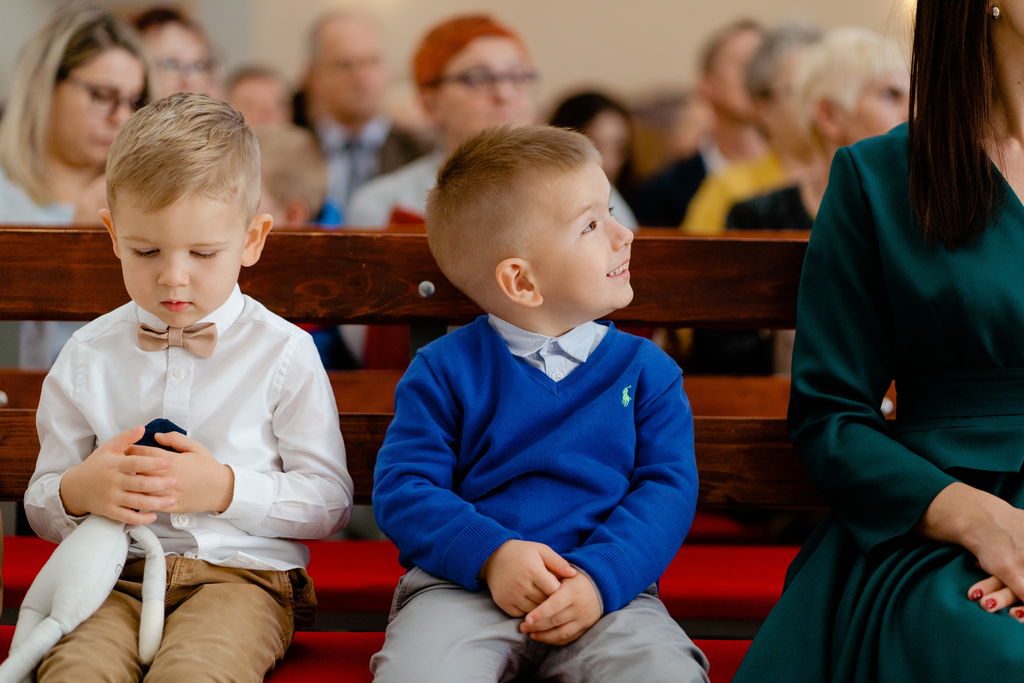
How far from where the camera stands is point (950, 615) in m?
1.53

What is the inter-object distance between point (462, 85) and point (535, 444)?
2511 millimetres

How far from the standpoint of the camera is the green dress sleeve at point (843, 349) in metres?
1.77

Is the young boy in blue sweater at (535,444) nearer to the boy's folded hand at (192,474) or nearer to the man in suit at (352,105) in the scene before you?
the boy's folded hand at (192,474)

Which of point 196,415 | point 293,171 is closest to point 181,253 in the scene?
point 196,415

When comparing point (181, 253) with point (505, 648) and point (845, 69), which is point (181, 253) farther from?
point (845, 69)

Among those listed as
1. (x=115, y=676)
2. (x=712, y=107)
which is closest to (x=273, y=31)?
(x=712, y=107)

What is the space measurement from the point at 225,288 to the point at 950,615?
1.07 meters

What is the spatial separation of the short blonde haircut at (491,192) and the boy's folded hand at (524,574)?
0.41 m

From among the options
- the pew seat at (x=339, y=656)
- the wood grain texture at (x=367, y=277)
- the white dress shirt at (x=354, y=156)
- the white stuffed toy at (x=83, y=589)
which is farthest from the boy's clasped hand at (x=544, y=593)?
the white dress shirt at (x=354, y=156)

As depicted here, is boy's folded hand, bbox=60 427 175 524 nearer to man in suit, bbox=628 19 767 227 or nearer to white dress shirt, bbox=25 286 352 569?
white dress shirt, bbox=25 286 352 569

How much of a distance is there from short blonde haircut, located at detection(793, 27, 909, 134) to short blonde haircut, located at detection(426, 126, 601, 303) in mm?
1938

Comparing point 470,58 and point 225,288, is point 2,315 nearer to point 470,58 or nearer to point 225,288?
point 225,288

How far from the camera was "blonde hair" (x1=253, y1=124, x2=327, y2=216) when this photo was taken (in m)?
4.00

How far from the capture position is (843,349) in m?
1.84
